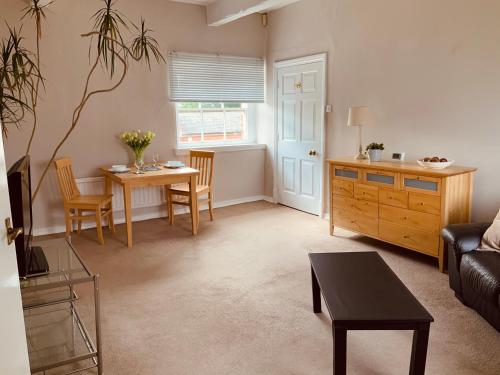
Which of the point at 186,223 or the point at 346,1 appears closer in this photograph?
the point at 346,1

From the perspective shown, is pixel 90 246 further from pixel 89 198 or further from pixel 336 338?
pixel 336 338

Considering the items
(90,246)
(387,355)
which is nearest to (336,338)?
(387,355)

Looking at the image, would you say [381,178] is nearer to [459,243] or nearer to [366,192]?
[366,192]

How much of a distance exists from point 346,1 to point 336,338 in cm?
400

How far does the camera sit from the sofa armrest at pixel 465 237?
9.58 ft

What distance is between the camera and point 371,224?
4109mm

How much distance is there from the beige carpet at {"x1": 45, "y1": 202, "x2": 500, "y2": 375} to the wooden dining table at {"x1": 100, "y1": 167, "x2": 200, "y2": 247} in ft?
1.00

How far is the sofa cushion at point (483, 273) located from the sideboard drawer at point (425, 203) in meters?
0.69

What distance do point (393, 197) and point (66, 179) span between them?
3.44 meters

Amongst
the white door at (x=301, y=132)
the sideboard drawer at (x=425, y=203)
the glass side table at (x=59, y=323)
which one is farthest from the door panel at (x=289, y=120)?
the glass side table at (x=59, y=323)

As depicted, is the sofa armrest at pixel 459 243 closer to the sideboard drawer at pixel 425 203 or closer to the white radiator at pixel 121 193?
the sideboard drawer at pixel 425 203

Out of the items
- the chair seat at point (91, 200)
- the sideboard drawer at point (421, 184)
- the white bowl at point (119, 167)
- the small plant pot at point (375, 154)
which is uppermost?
the small plant pot at point (375, 154)

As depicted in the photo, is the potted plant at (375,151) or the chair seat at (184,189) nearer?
the potted plant at (375,151)

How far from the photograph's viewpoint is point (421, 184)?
11.8 ft
